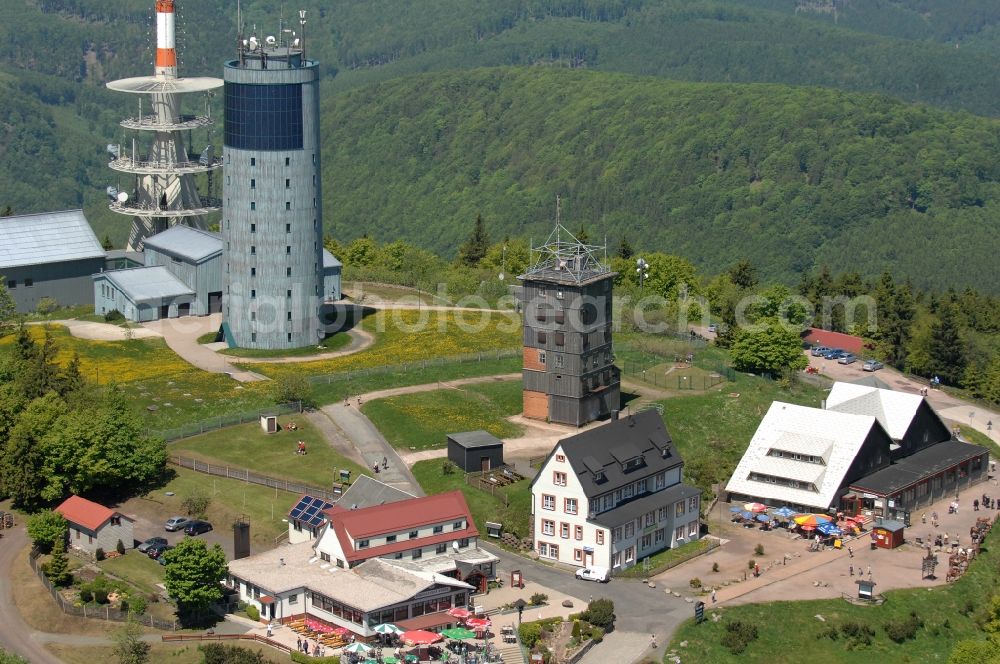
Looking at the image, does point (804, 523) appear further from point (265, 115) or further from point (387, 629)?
point (265, 115)

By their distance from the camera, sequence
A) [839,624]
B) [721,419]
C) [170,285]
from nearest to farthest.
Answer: [839,624], [721,419], [170,285]

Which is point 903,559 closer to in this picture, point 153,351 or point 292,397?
point 292,397

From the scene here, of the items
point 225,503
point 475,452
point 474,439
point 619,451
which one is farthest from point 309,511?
point 619,451

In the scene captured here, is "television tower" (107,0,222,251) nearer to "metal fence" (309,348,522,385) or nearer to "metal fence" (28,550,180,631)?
"metal fence" (309,348,522,385)

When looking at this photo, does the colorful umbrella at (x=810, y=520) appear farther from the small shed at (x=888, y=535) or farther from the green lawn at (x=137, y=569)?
the green lawn at (x=137, y=569)

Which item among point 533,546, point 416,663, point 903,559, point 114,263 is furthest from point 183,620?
point 114,263

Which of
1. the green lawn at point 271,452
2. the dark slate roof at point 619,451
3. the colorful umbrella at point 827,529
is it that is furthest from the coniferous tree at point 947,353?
the green lawn at point 271,452
